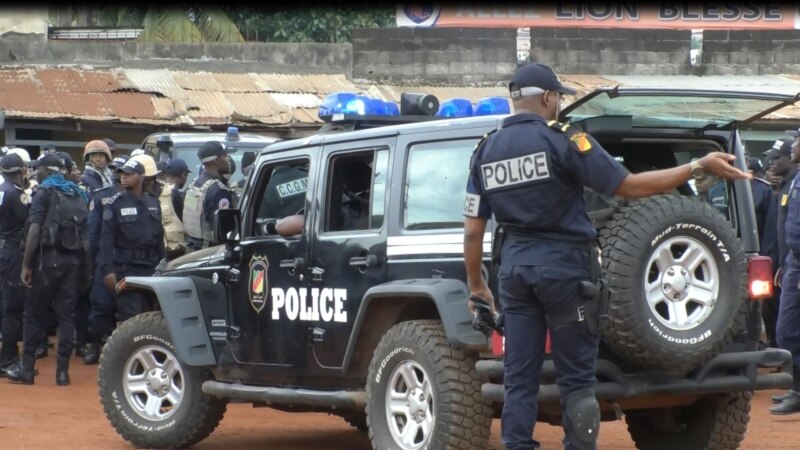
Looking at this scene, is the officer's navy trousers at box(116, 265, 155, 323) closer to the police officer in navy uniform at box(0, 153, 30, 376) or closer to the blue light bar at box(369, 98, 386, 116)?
the police officer in navy uniform at box(0, 153, 30, 376)

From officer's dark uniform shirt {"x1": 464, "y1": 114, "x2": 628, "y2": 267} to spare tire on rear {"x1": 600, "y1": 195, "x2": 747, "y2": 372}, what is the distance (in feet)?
1.17

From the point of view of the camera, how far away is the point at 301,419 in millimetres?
10797

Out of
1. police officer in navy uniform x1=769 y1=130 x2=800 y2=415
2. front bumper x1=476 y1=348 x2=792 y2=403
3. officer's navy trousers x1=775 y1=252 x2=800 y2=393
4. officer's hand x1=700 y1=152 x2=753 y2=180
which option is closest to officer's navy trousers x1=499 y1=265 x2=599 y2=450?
front bumper x1=476 y1=348 x2=792 y2=403

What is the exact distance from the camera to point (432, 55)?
25078mm

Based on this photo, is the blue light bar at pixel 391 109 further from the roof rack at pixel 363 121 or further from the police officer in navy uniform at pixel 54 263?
the police officer in navy uniform at pixel 54 263

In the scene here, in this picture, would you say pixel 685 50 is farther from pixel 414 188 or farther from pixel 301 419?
pixel 414 188

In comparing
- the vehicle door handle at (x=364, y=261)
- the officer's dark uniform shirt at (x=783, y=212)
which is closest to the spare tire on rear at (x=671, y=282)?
the vehicle door handle at (x=364, y=261)

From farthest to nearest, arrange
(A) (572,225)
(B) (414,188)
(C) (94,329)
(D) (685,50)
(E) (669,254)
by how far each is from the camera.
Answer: (D) (685,50)
(C) (94,329)
(B) (414,188)
(E) (669,254)
(A) (572,225)

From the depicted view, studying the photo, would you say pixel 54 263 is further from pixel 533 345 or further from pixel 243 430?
pixel 533 345

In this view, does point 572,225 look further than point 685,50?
No

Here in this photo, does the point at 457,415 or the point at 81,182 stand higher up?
the point at 81,182

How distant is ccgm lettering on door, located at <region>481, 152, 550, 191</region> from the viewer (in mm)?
6348

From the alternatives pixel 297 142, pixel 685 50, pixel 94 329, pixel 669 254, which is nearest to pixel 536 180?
pixel 669 254

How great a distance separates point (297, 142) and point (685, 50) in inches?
743
